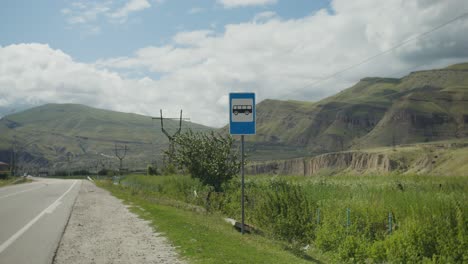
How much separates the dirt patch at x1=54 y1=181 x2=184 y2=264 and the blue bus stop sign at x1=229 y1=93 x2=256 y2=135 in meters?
3.75

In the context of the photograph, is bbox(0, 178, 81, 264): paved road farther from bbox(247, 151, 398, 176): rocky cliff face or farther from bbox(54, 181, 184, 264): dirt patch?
bbox(247, 151, 398, 176): rocky cliff face

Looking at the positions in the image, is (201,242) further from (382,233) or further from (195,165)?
(195,165)

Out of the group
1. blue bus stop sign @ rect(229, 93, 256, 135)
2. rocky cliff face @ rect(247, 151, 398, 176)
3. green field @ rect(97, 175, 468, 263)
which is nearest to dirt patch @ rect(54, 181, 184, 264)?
green field @ rect(97, 175, 468, 263)

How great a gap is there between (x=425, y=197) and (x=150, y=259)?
8613 mm

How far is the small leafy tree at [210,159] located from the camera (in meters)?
26.1

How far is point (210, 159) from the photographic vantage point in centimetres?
2639

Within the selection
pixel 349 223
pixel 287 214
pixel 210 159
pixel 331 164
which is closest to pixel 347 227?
pixel 349 223

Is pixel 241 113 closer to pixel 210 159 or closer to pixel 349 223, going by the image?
pixel 349 223

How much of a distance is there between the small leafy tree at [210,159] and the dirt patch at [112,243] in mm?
9516

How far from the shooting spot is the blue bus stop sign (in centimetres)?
1319

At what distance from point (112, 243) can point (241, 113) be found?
503 centimetres

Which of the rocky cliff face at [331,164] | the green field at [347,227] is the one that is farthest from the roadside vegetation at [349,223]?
the rocky cliff face at [331,164]

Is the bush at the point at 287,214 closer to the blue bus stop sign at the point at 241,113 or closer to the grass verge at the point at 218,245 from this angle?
the grass verge at the point at 218,245

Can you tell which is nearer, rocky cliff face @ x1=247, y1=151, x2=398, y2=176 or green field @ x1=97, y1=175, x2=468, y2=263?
green field @ x1=97, y1=175, x2=468, y2=263
